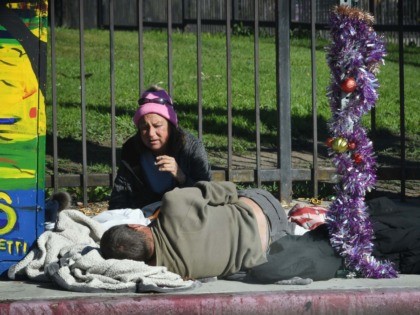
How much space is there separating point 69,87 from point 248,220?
6030 mm

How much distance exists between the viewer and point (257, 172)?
286 inches

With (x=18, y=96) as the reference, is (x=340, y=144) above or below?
below

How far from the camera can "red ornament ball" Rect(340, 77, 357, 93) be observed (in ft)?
17.6

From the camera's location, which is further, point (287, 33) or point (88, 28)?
point (88, 28)

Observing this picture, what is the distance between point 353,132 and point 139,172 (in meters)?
1.48

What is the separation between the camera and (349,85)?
17.6 feet

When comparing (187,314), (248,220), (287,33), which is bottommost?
(187,314)

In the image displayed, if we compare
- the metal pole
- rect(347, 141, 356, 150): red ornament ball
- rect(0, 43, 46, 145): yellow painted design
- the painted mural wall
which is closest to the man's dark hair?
the painted mural wall

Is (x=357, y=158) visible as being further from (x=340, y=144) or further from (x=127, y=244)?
(x=127, y=244)

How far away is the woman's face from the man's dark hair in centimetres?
99

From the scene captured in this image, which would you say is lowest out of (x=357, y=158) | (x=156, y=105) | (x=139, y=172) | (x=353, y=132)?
(x=139, y=172)

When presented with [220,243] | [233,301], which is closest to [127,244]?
[220,243]

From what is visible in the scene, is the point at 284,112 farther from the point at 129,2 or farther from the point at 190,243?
the point at 129,2

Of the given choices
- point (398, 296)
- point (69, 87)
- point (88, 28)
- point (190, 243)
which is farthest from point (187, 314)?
point (88, 28)
